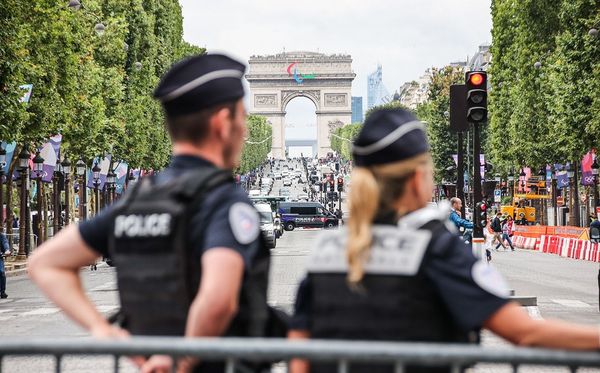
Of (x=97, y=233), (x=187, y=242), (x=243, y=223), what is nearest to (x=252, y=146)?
(x=97, y=233)

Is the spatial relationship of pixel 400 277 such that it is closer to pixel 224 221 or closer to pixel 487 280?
pixel 487 280

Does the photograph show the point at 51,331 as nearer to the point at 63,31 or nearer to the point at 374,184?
the point at 374,184

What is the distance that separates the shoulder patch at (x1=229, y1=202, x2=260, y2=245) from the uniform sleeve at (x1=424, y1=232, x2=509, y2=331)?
1.91 ft

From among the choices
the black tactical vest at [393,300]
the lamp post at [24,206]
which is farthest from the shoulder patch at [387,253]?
the lamp post at [24,206]

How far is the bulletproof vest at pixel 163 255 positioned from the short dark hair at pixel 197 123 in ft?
0.42

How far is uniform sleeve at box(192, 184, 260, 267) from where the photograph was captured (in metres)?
4.01

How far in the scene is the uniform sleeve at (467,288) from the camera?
3.79 meters

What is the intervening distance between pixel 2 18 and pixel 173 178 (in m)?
26.9

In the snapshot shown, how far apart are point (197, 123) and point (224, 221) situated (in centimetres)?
41

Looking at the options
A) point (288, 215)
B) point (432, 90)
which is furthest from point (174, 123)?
point (432, 90)

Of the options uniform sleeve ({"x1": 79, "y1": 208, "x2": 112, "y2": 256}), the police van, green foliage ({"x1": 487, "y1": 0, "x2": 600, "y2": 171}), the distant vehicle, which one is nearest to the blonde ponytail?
uniform sleeve ({"x1": 79, "y1": 208, "x2": 112, "y2": 256})

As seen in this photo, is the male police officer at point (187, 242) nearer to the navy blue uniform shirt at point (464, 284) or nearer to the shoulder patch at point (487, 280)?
the navy blue uniform shirt at point (464, 284)

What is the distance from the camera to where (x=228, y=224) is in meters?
4.02

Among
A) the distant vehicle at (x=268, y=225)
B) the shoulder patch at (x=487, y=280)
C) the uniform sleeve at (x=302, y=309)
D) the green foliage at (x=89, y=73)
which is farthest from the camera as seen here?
the distant vehicle at (x=268, y=225)
